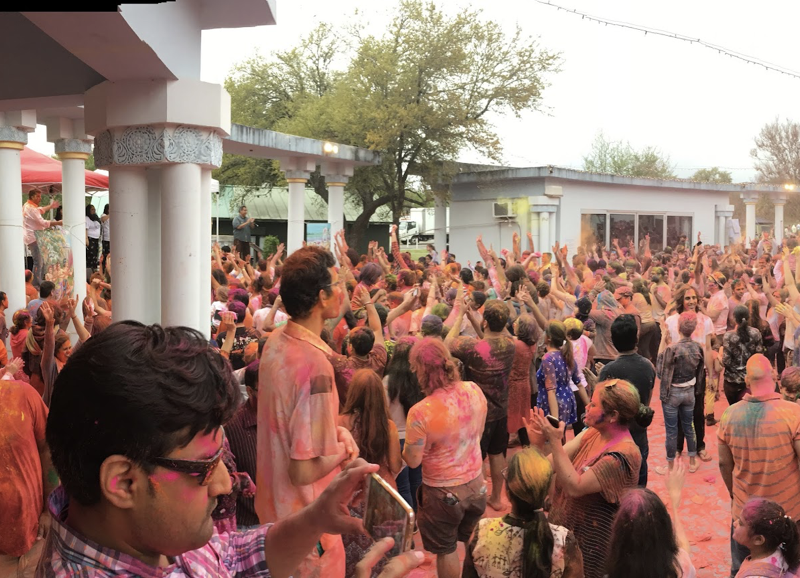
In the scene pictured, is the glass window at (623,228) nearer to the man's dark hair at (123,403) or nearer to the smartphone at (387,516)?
the smartphone at (387,516)

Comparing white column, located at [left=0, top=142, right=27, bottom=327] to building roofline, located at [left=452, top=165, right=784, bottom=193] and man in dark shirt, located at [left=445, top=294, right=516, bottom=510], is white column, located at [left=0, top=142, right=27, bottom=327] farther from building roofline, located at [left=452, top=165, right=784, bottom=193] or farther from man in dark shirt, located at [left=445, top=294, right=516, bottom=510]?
building roofline, located at [left=452, top=165, right=784, bottom=193]

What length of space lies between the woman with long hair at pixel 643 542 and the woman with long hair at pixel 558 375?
3.86 metres

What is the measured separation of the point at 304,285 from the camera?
325 cm

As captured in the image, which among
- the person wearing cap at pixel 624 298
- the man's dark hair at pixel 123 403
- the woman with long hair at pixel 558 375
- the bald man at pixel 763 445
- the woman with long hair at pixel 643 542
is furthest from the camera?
the person wearing cap at pixel 624 298

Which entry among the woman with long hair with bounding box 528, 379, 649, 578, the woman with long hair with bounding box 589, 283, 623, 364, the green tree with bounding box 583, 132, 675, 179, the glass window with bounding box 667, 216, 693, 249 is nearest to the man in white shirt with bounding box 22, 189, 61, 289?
the woman with long hair with bounding box 589, 283, 623, 364

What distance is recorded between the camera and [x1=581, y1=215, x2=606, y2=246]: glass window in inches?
1088

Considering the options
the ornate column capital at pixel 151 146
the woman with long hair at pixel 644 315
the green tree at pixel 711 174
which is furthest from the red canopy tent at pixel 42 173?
the green tree at pixel 711 174

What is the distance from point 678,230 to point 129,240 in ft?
97.0

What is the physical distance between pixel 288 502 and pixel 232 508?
31 cm

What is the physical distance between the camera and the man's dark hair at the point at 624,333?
240 inches

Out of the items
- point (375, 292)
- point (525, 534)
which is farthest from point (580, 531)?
point (375, 292)

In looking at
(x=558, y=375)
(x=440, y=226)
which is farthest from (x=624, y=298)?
(x=440, y=226)

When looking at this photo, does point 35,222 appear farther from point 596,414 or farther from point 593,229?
point 593,229

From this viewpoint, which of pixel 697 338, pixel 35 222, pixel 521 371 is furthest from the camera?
pixel 35 222
